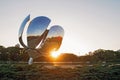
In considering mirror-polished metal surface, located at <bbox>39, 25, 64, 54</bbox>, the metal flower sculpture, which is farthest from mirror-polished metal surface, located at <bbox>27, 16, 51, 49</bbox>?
mirror-polished metal surface, located at <bbox>39, 25, 64, 54</bbox>

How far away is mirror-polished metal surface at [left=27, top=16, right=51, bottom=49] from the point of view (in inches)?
870

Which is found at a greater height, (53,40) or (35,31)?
(35,31)

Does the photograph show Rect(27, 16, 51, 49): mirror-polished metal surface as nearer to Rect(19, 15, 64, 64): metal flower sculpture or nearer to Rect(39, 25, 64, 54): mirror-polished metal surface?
Rect(19, 15, 64, 64): metal flower sculpture

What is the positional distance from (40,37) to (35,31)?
74 centimetres

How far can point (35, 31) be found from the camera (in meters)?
22.2

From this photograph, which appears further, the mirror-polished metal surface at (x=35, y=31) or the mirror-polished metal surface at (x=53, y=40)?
the mirror-polished metal surface at (x=53, y=40)

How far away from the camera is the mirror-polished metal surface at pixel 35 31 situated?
870 inches

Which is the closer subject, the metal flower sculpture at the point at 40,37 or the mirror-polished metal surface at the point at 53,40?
the metal flower sculpture at the point at 40,37

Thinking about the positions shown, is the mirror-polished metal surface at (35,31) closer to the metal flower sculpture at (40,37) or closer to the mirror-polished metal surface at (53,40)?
the metal flower sculpture at (40,37)

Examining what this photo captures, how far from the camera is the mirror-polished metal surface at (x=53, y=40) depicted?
914 inches

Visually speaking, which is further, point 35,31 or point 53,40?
point 53,40

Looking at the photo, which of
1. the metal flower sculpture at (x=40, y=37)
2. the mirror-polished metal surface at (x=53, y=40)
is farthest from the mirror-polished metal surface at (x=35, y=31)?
the mirror-polished metal surface at (x=53, y=40)

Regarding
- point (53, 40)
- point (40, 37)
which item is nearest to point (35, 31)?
point (40, 37)

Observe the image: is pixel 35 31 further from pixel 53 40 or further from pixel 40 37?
pixel 53 40
